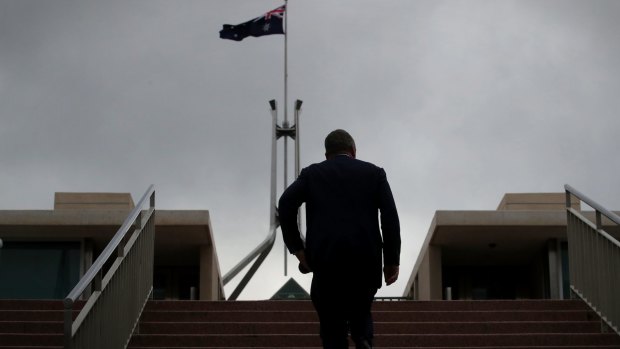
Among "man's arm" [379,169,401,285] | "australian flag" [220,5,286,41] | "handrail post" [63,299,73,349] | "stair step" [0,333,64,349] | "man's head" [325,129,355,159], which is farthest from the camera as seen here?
"australian flag" [220,5,286,41]

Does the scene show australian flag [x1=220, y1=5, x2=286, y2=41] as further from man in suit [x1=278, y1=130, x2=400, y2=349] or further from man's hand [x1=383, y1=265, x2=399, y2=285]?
man's hand [x1=383, y1=265, x2=399, y2=285]

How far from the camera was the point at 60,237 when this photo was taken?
2095 centimetres

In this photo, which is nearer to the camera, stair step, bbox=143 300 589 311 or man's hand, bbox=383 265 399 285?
man's hand, bbox=383 265 399 285

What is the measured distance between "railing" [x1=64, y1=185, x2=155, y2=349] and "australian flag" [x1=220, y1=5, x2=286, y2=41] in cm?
1910

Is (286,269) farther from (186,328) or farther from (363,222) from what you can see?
(363,222)

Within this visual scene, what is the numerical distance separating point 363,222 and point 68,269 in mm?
13983

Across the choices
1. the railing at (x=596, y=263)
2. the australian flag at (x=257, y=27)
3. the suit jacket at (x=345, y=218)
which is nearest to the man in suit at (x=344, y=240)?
the suit jacket at (x=345, y=218)

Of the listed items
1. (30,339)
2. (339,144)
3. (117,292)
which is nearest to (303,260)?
(339,144)

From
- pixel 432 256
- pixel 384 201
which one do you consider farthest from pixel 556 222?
pixel 384 201

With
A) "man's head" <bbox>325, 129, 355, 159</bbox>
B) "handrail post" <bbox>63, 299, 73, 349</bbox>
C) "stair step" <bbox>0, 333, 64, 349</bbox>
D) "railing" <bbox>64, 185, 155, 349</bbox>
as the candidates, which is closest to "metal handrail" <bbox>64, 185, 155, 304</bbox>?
"railing" <bbox>64, 185, 155, 349</bbox>

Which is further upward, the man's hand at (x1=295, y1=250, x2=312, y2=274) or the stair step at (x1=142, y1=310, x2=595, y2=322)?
the man's hand at (x1=295, y1=250, x2=312, y2=274)

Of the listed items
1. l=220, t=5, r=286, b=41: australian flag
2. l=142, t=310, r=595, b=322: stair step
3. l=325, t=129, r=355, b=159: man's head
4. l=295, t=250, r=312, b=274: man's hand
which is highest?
l=220, t=5, r=286, b=41: australian flag

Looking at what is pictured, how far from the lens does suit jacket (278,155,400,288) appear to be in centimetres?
726

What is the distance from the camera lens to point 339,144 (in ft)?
25.3
